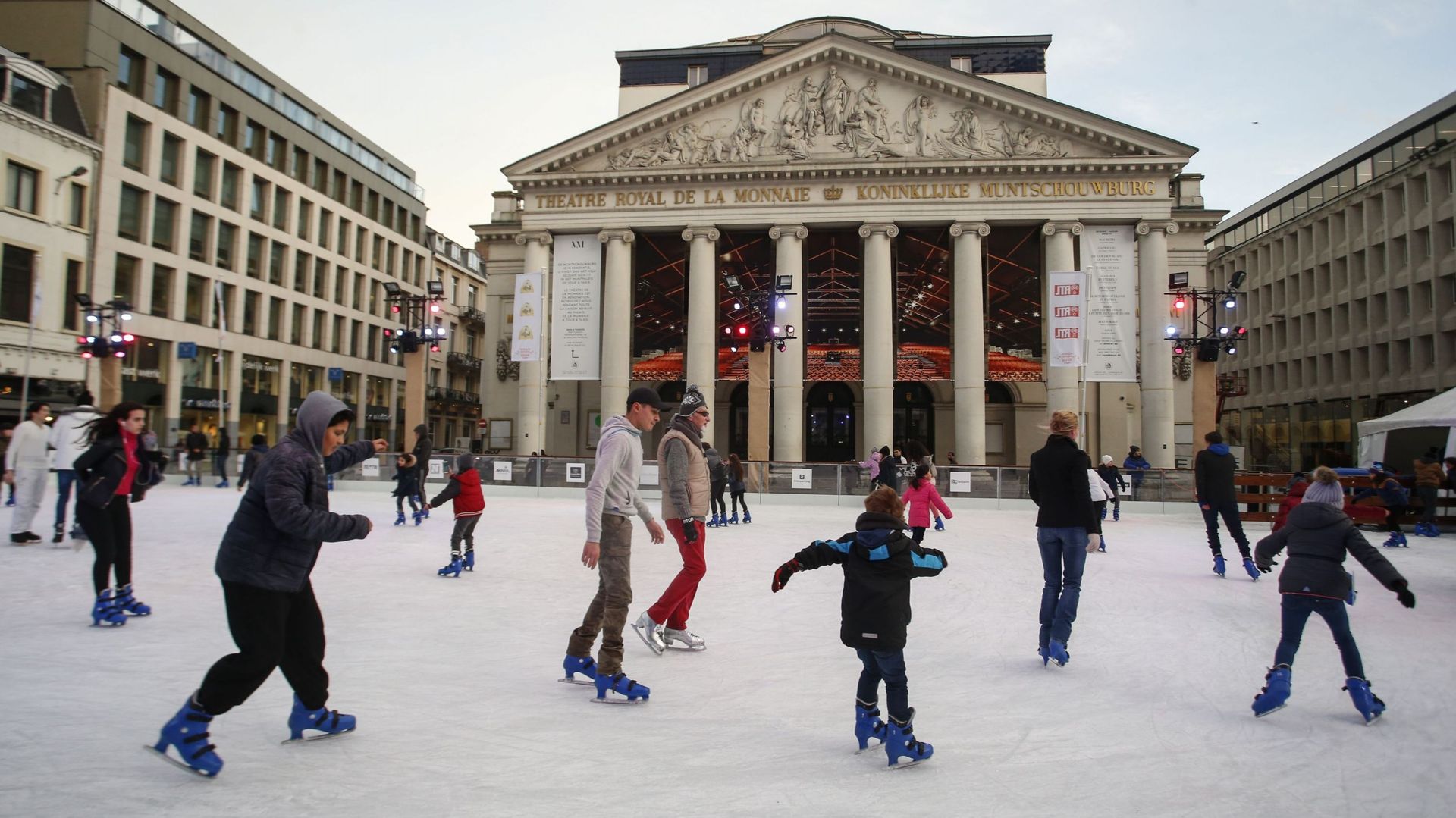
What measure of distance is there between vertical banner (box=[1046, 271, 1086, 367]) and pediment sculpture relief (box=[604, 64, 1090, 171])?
27.6ft

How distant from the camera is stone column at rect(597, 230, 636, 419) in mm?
36281

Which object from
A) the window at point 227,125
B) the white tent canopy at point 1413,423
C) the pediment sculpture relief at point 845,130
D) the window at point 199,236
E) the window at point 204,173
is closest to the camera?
the white tent canopy at point 1413,423

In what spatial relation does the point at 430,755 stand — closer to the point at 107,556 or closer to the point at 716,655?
the point at 716,655

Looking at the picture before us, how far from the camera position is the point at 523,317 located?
31.4m

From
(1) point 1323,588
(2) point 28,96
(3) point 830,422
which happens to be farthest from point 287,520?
(3) point 830,422

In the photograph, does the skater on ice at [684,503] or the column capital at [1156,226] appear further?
the column capital at [1156,226]

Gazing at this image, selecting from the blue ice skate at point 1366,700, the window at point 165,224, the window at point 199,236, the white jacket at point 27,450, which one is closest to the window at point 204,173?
the window at point 199,236

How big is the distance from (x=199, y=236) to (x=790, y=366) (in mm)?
29096

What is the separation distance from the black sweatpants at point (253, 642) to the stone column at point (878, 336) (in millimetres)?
30648

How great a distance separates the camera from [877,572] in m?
4.48

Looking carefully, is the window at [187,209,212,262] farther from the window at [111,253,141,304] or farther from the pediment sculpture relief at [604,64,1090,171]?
the pediment sculpture relief at [604,64,1090,171]

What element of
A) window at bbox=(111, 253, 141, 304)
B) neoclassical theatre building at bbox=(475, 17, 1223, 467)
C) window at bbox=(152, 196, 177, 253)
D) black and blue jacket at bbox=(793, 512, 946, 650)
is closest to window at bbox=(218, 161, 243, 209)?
window at bbox=(152, 196, 177, 253)

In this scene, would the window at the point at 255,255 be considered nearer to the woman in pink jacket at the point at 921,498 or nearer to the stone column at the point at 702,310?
the stone column at the point at 702,310

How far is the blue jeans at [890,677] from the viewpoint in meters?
4.40
